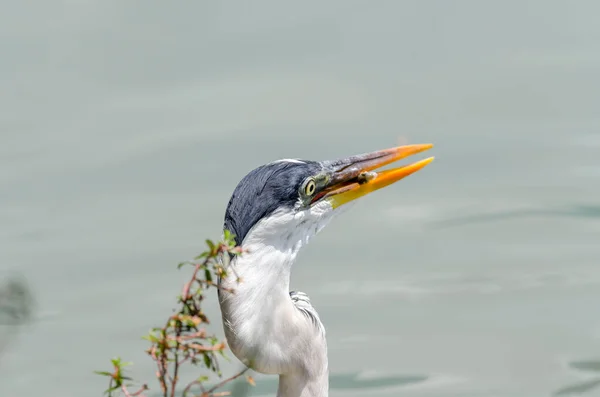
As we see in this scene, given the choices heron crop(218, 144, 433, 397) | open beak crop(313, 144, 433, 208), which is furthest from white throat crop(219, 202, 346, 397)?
open beak crop(313, 144, 433, 208)

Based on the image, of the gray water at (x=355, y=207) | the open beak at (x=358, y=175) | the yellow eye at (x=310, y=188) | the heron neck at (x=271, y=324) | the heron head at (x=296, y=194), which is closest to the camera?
the heron neck at (x=271, y=324)

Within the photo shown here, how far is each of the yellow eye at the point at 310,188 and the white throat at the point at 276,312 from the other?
0.07 meters

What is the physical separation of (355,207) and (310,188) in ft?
12.4

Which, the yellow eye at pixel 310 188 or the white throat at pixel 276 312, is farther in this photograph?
the yellow eye at pixel 310 188

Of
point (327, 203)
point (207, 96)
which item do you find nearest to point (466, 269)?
point (207, 96)

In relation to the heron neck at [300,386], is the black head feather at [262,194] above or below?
above

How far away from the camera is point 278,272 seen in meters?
5.35

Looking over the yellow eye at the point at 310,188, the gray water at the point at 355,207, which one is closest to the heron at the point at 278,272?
the yellow eye at the point at 310,188

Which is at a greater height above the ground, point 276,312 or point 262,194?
point 262,194

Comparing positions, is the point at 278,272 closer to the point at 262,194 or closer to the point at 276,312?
the point at 276,312

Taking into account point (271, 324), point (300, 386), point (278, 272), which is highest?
point (278, 272)

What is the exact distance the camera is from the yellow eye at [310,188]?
562 centimetres

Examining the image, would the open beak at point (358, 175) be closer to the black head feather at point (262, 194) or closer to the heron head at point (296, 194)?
the heron head at point (296, 194)

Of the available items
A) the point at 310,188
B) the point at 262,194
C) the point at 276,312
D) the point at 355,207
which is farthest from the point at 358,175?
the point at 355,207
